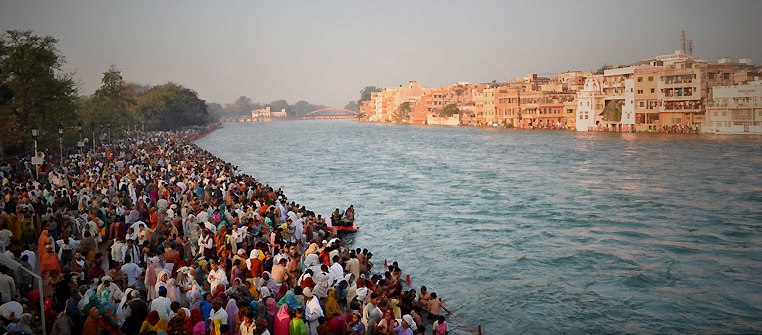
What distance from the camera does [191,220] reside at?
467 inches

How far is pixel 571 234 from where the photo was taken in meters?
20.4

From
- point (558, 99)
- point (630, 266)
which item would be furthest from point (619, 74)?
point (630, 266)

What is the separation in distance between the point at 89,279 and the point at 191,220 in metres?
3.32

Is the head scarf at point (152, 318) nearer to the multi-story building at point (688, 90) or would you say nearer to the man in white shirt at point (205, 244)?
the man in white shirt at point (205, 244)

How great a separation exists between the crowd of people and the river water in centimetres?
251

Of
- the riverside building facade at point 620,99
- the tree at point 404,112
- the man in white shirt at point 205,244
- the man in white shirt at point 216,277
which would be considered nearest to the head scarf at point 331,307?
the man in white shirt at point 216,277

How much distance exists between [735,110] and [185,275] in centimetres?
6381

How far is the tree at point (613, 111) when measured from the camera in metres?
74.1

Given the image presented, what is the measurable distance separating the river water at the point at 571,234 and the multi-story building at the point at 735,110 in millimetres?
14784

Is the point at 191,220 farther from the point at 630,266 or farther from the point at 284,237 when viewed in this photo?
the point at 630,266

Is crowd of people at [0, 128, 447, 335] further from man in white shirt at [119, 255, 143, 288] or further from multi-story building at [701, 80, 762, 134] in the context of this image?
multi-story building at [701, 80, 762, 134]

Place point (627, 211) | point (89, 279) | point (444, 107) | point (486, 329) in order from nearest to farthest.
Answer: point (89, 279), point (486, 329), point (627, 211), point (444, 107)

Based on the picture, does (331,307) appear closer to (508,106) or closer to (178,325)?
(178,325)

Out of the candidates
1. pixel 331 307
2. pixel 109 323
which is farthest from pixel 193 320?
pixel 331 307
